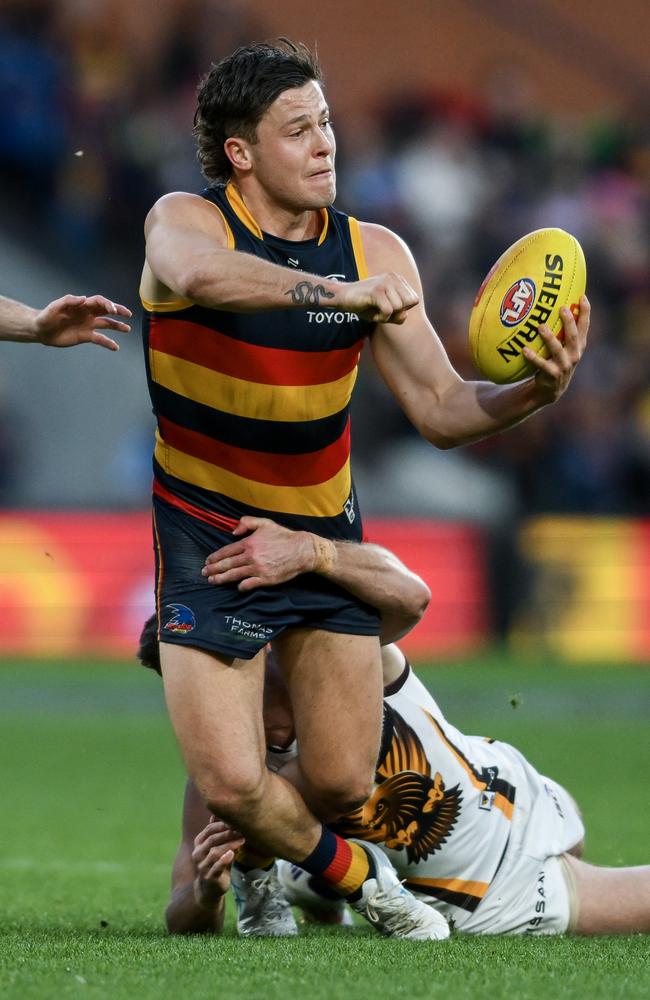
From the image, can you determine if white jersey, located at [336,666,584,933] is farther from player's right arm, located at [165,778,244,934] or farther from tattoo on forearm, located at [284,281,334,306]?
tattoo on forearm, located at [284,281,334,306]

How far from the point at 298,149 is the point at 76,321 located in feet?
2.72

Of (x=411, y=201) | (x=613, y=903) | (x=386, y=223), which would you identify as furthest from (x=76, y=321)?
(x=411, y=201)

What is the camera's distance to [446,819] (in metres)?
4.64

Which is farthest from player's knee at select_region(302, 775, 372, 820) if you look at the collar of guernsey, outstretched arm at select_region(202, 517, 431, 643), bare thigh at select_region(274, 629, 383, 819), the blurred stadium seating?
the blurred stadium seating

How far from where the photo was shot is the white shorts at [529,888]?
4602 millimetres

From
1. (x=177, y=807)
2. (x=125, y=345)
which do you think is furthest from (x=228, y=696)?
(x=125, y=345)

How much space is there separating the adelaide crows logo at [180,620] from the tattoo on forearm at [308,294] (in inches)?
38.3

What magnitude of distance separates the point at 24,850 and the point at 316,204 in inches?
119

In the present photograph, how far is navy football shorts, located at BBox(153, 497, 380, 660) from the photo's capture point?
4551 mm

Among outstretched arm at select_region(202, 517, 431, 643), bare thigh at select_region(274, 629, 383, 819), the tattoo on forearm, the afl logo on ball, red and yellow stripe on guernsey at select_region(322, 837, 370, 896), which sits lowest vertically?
red and yellow stripe on guernsey at select_region(322, 837, 370, 896)

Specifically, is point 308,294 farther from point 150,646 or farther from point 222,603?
point 150,646

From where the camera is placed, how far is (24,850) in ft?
21.0

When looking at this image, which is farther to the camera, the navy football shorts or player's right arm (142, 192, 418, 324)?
the navy football shorts

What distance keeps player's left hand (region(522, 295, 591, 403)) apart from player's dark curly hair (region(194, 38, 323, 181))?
101cm
